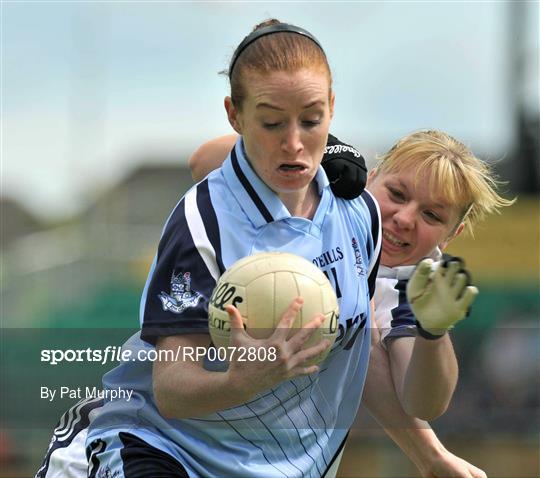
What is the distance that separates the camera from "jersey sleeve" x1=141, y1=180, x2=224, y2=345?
12.8 ft

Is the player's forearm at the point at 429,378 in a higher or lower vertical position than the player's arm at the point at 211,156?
lower

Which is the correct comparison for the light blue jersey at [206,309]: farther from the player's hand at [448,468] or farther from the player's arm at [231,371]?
the player's hand at [448,468]

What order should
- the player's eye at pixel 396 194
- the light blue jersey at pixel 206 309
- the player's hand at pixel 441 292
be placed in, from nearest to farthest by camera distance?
the player's hand at pixel 441 292 → the light blue jersey at pixel 206 309 → the player's eye at pixel 396 194

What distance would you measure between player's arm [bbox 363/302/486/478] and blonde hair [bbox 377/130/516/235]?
682mm

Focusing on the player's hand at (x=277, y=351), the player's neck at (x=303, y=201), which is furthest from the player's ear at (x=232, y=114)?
the player's hand at (x=277, y=351)

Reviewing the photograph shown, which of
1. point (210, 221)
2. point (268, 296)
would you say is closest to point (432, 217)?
point (210, 221)

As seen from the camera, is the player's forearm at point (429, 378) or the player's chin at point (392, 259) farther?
the player's chin at point (392, 259)

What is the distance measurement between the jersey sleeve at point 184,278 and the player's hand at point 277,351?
29 cm

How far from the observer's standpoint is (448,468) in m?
4.87

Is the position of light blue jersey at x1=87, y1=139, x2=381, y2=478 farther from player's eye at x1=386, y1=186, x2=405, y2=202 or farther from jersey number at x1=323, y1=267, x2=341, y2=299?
player's eye at x1=386, y1=186, x2=405, y2=202

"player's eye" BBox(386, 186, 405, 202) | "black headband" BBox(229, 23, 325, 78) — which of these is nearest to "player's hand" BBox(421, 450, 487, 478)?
"player's eye" BBox(386, 186, 405, 202)

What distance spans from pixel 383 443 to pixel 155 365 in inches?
271

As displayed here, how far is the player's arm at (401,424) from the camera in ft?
15.8

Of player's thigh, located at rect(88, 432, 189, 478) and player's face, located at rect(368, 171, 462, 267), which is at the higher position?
player's face, located at rect(368, 171, 462, 267)
